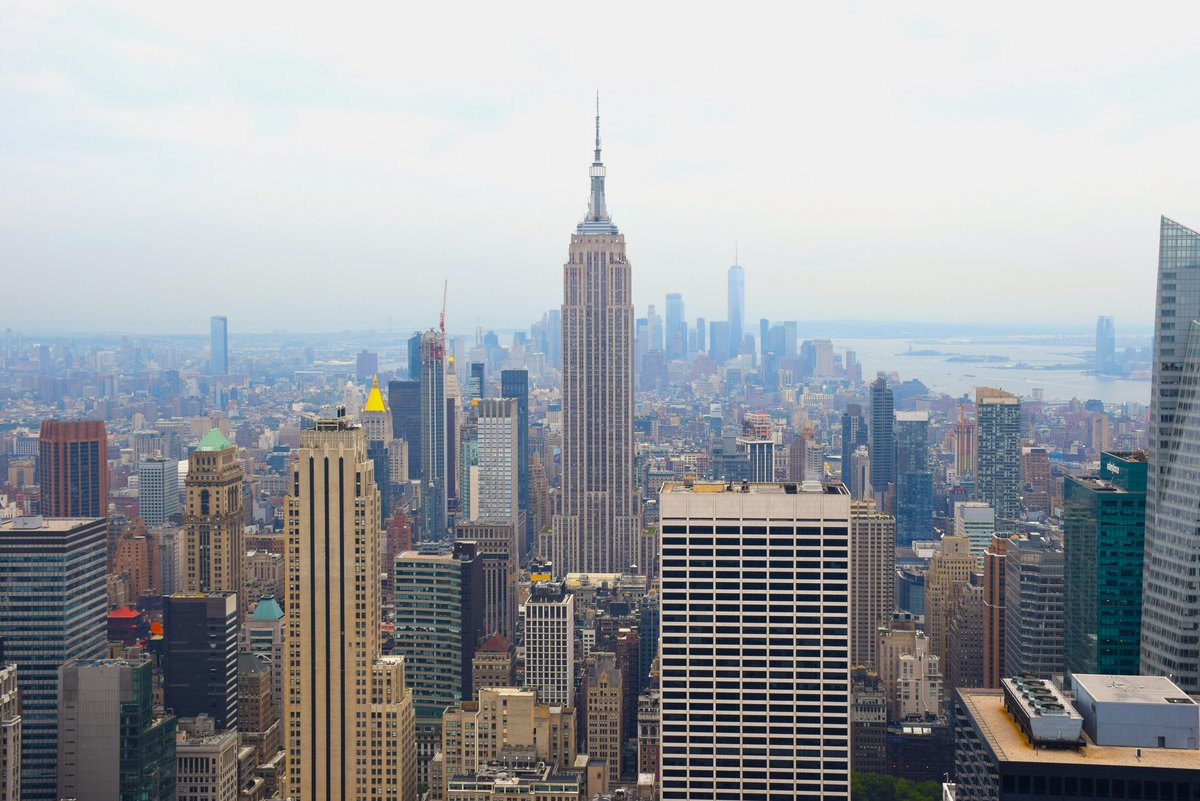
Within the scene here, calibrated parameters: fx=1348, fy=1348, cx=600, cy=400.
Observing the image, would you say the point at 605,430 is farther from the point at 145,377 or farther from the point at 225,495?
the point at 145,377

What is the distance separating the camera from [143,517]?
2894 centimetres

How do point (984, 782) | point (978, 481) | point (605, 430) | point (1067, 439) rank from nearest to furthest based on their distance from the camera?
point (984, 782) < point (1067, 439) < point (978, 481) < point (605, 430)

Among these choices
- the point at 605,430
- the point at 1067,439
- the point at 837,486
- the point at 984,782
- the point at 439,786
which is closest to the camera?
Answer: the point at 984,782

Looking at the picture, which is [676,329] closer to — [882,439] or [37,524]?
[882,439]

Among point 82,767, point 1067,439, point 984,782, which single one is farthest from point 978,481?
point 984,782

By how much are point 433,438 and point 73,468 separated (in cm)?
1550

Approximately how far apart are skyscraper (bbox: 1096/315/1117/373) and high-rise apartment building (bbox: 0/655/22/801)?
14814mm

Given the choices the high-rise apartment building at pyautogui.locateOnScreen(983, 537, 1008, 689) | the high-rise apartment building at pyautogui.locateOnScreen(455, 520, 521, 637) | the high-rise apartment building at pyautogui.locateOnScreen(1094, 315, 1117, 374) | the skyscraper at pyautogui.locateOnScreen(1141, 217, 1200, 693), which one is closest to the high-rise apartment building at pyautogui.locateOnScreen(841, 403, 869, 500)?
the high-rise apartment building at pyautogui.locateOnScreen(455, 520, 521, 637)

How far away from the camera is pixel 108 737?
17.5m

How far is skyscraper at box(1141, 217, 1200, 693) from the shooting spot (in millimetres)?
15125

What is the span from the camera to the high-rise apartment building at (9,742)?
15.4m

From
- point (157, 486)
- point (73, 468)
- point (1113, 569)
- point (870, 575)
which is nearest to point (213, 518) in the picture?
point (157, 486)

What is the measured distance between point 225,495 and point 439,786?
11.3 m

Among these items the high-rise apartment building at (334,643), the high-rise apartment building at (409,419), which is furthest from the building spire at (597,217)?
the high-rise apartment building at (334,643)
